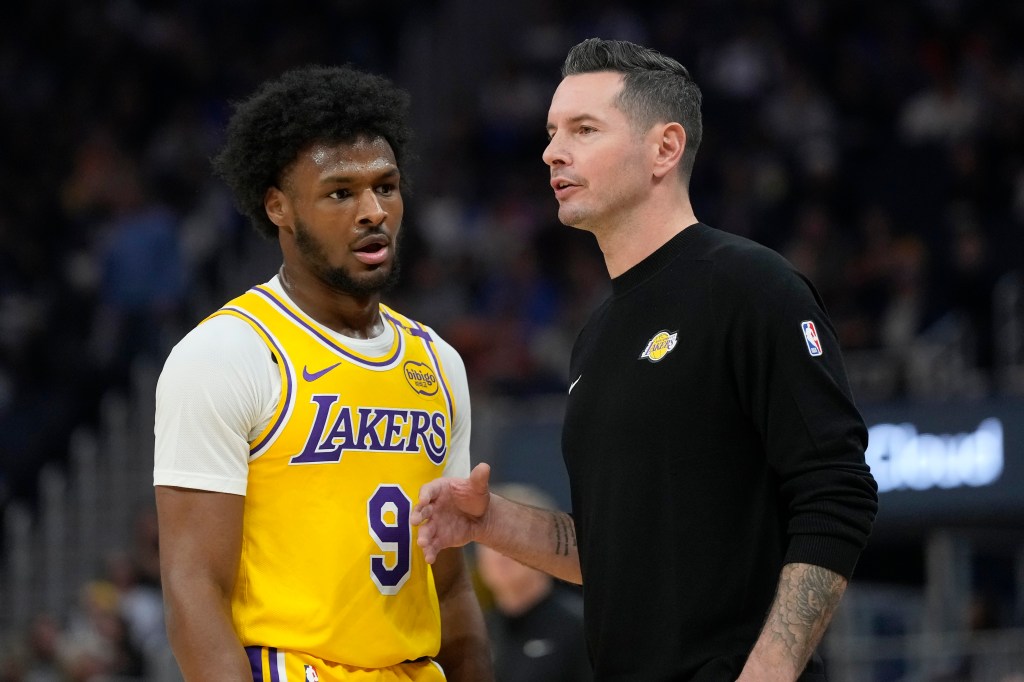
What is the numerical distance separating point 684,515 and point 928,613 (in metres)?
7.58

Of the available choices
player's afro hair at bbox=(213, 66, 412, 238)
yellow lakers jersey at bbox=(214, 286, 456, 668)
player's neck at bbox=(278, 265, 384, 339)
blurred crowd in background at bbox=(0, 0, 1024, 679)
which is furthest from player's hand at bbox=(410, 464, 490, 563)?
blurred crowd in background at bbox=(0, 0, 1024, 679)

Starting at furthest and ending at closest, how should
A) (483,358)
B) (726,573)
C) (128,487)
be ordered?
(128,487), (483,358), (726,573)

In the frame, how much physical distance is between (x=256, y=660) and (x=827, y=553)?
5.15 feet

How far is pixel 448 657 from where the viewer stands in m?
4.71

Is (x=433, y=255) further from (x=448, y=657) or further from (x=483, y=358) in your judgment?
(x=448, y=657)

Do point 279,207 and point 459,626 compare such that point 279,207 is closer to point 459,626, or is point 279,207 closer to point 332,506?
point 332,506

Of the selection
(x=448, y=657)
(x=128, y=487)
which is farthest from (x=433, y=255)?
(x=448, y=657)

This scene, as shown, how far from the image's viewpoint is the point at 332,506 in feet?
13.8

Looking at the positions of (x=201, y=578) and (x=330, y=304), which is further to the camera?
(x=330, y=304)

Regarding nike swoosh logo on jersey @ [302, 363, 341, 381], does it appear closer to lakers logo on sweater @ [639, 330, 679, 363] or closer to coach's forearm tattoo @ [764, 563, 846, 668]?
lakers logo on sweater @ [639, 330, 679, 363]

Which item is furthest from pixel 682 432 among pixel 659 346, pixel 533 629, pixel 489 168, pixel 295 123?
pixel 489 168

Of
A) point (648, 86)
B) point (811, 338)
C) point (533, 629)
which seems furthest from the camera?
point (533, 629)

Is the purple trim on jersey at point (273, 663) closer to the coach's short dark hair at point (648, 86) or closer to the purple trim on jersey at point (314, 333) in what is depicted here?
the purple trim on jersey at point (314, 333)

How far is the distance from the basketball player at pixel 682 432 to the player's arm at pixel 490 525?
1 cm
